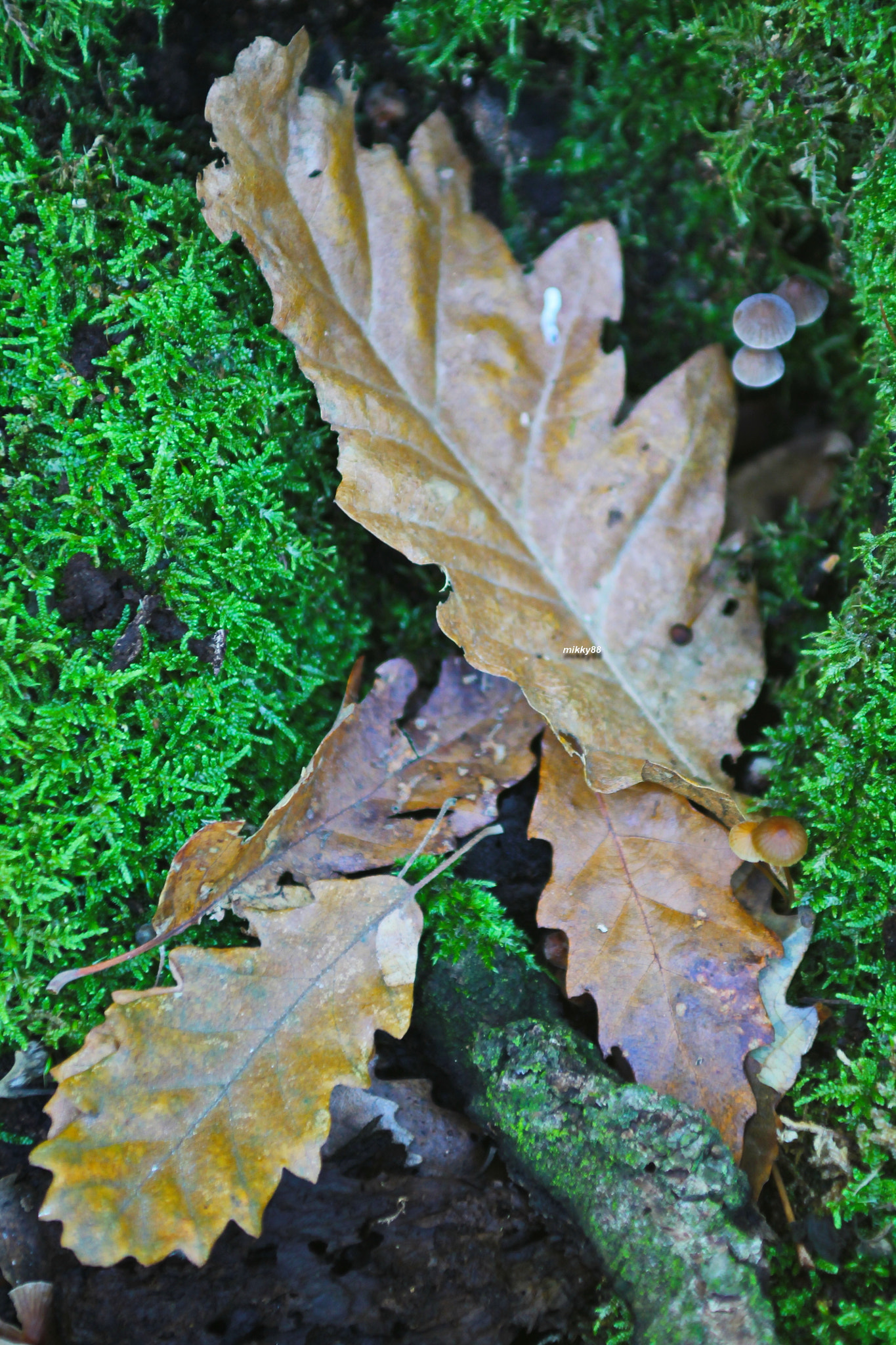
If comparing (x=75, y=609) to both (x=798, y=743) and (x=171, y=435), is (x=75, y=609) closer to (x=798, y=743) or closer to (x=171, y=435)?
(x=171, y=435)

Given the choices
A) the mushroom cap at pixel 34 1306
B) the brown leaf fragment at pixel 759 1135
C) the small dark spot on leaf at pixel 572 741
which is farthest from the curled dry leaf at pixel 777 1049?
the mushroom cap at pixel 34 1306

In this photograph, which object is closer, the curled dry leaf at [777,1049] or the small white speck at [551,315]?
the curled dry leaf at [777,1049]

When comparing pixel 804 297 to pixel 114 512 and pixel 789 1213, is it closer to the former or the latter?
pixel 114 512

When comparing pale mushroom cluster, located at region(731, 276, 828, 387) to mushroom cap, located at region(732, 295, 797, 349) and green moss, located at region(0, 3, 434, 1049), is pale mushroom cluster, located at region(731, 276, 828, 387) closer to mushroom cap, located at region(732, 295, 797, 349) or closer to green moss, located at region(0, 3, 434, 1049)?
mushroom cap, located at region(732, 295, 797, 349)

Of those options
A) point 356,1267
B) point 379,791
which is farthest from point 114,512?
point 356,1267

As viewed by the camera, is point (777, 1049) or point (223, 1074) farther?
point (777, 1049)

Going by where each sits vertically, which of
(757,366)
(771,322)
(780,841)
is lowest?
Answer: (780,841)

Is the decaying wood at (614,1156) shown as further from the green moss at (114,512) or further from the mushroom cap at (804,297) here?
the mushroom cap at (804,297)
